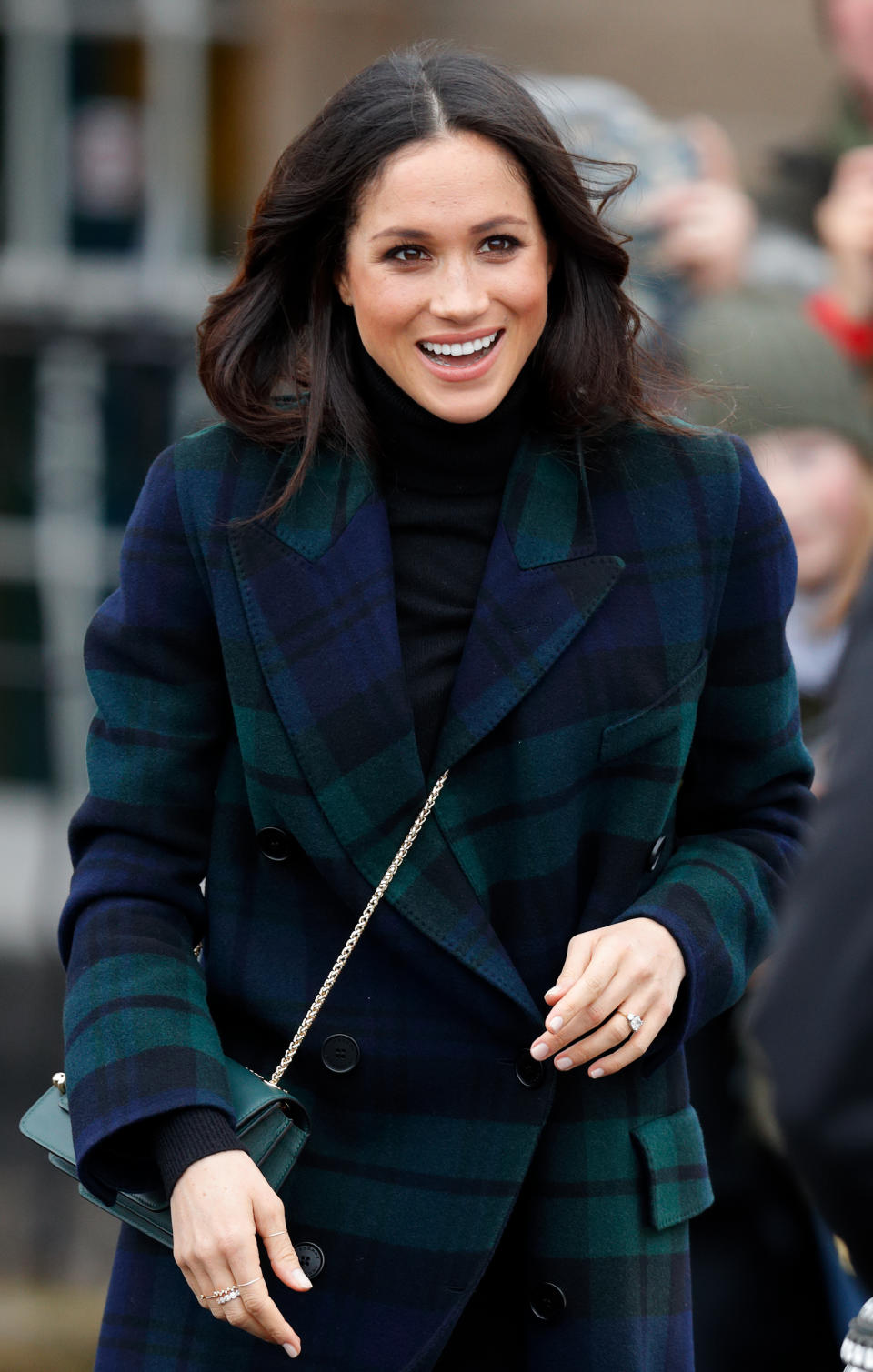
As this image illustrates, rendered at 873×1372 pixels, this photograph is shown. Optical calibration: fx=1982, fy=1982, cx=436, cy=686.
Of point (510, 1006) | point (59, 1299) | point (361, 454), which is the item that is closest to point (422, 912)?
point (510, 1006)

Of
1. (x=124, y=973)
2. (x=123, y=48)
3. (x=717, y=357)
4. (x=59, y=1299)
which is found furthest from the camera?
(x=123, y=48)

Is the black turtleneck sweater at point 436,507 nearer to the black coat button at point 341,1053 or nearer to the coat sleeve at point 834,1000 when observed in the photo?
the black coat button at point 341,1053

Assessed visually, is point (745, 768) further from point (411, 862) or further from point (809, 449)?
point (809, 449)

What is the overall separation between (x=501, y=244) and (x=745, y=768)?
0.66 meters

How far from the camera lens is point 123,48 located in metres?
7.60

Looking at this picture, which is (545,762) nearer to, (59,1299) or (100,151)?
(59,1299)

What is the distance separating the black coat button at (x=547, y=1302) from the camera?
2180 mm

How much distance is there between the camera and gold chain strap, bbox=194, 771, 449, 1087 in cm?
213

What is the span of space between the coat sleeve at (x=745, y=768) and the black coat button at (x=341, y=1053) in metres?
0.32

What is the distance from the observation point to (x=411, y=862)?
214 cm

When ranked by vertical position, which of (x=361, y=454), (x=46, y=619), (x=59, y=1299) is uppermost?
(x=361, y=454)

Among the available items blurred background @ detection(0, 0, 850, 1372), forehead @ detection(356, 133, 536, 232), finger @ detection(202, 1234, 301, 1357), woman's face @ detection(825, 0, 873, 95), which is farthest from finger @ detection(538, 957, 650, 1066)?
blurred background @ detection(0, 0, 850, 1372)

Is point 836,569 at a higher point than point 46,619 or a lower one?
higher

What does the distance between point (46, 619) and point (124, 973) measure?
6079 millimetres
